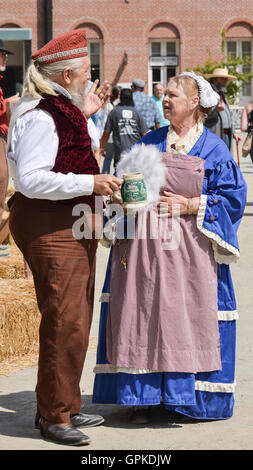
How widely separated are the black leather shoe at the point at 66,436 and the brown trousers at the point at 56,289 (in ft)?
0.14

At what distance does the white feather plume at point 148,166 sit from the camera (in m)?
4.55

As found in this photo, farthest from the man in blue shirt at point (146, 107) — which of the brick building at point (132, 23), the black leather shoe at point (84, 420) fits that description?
the brick building at point (132, 23)

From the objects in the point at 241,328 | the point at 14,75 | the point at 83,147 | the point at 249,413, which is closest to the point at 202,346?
the point at 249,413

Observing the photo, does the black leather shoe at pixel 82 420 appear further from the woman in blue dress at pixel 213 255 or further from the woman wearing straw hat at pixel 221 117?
the woman wearing straw hat at pixel 221 117

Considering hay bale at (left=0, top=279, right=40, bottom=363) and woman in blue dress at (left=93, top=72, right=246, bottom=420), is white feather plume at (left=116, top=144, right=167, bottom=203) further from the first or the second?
hay bale at (left=0, top=279, right=40, bottom=363)

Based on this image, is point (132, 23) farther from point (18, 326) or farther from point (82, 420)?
point (82, 420)

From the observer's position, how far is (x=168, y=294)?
457 centimetres

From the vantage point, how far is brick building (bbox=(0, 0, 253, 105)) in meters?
36.3

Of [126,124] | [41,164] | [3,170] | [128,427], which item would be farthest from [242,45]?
[41,164]

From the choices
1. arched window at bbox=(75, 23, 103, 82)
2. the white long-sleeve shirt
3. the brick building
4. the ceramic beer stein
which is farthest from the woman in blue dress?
arched window at bbox=(75, 23, 103, 82)

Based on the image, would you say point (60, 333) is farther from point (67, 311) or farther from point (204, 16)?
point (204, 16)

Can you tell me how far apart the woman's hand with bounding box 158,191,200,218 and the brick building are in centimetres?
3214

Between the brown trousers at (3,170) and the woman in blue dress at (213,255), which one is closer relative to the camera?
the woman in blue dress at (213,255)
